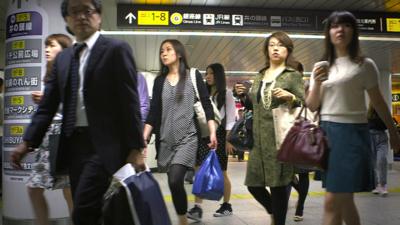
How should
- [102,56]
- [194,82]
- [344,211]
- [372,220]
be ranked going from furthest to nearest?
1. [372,220]
2. [194,82]
3. [344,211]
4. [102,56]

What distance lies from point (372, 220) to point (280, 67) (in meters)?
2.41

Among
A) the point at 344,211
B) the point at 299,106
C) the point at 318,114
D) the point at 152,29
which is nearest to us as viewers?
the point at 344,211

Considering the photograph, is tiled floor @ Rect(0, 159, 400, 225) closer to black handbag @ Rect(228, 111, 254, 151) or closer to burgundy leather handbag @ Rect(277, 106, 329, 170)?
black handbag @ Rect(228, 111, 254, 151)

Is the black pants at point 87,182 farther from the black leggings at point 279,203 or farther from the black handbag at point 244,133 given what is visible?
the black handbag at point 244,133

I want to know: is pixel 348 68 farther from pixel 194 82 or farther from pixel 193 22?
pixel 193 22

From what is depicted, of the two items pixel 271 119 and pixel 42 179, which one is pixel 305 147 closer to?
pixel 271 119

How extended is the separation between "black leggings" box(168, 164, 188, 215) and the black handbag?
48 centimetres

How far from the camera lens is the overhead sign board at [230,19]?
8.09 metres

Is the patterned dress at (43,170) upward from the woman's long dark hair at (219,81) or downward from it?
downward

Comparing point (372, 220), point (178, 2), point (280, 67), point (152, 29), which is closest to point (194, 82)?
point (280, 67)

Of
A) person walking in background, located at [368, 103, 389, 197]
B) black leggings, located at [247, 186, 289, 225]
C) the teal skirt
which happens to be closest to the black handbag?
black leggings, located at [247, 186, 289, 225]

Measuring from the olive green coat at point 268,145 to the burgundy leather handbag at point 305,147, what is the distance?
37 centimetres

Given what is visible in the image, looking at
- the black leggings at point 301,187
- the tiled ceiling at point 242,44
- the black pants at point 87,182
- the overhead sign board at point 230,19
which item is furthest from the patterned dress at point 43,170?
the overhead sign board at point 230,19

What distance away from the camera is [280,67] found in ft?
11.9
